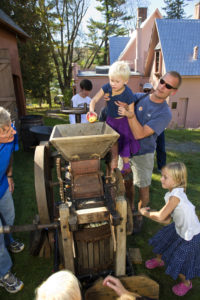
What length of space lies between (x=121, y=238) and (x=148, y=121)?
141 centimetres

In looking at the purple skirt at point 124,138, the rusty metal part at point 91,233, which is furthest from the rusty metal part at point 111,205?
the purple skirt at point 124,138

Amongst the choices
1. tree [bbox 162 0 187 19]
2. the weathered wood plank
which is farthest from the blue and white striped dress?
tree [bbox 162 0 187 19]

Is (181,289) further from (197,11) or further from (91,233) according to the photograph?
(197,11)

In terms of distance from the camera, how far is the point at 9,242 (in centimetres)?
287

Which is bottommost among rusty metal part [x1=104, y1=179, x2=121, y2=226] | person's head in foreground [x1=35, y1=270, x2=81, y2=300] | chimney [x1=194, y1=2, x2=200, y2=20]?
rusty metal part [x1=104, y1=179, x2=121, y2=226]

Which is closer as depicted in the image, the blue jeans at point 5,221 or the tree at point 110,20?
the blue jeans at point 5,221

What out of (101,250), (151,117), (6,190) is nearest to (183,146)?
(151,117)

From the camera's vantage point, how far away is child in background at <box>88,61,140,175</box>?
234cm

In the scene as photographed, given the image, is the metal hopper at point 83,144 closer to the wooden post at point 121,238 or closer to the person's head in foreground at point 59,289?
the wooden post at point 121,238

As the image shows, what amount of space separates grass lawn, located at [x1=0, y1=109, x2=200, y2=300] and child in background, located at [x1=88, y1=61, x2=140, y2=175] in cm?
118

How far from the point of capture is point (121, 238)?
6.35ft

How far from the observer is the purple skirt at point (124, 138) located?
2.65 m

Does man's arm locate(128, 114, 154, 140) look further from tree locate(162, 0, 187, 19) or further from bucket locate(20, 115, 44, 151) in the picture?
tree locate(162, 0, 187, 19)

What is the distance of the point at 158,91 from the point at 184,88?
12.7m
